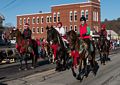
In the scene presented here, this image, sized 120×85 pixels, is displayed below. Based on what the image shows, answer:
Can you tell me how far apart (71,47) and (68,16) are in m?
83.7

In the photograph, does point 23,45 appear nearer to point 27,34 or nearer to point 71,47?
point 27,34

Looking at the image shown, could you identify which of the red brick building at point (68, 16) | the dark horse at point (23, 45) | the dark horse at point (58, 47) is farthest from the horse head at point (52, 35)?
the red brick building at point (68, 16)

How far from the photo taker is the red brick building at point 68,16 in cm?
9375

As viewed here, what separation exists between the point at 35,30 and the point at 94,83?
3745 inches

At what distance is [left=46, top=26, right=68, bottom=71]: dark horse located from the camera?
18.6 meters

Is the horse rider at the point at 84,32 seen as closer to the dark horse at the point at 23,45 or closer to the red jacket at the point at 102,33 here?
the dark horse at the point at 23,45

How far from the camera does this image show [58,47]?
62.0 feet

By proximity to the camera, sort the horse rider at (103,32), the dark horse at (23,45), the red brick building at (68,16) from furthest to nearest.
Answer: the red brick building at (68,16) < the horse rider at (103,32) < the dark horse at (23,45)

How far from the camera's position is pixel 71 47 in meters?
15.2

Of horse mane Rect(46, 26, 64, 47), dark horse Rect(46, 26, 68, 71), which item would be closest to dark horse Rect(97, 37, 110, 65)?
dark horse Rect(46, 26, 68, 71)

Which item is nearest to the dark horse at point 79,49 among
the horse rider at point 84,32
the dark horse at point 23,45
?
the horse rider at point 84,32

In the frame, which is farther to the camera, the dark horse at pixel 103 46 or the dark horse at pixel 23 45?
the dark horse at pixel 103 46

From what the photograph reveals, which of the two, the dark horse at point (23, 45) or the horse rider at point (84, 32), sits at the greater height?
the horse rider at point (84, 32)

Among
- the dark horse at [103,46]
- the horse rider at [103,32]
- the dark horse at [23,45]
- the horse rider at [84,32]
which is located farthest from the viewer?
the dark horse at [103,46]
